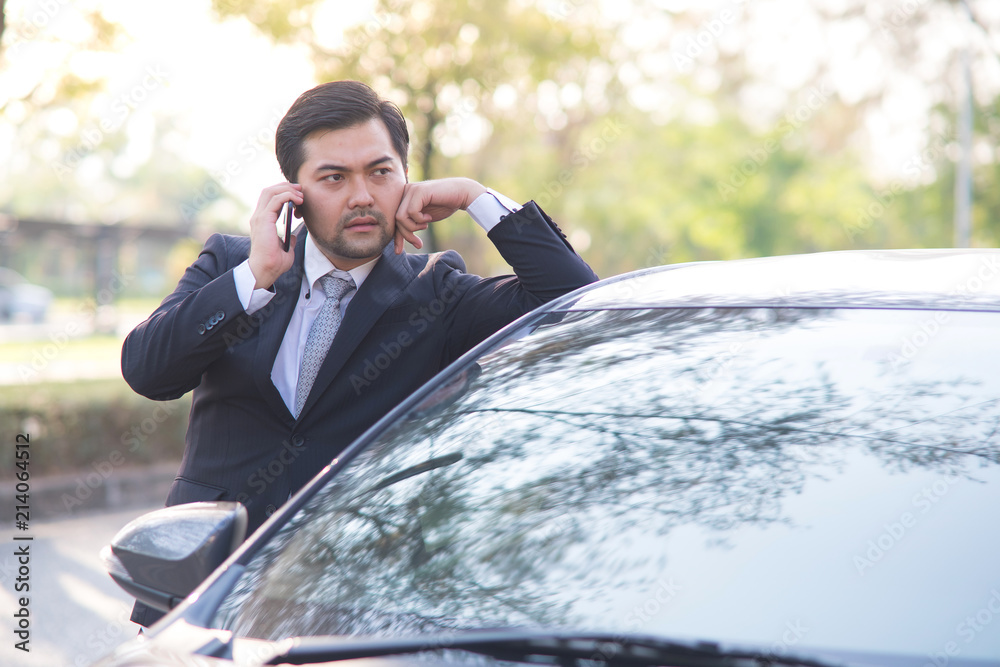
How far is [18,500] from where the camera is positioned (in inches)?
273

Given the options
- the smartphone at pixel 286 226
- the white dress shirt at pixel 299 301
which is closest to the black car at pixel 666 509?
the white dress shirt at pixel 299 301

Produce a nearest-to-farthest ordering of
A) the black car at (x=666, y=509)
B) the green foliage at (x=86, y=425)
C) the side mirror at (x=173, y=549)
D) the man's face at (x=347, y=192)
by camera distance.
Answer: the black car at (x=666, y=509)
the side mirror at (x=173, y=549)
the man's face at (x=347, y=192)
the green foliage at (x=86, y=425)

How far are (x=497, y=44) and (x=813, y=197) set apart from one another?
670 inches

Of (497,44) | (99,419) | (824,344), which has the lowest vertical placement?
(99,419)

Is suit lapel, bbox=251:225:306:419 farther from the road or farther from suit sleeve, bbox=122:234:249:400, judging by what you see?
the road

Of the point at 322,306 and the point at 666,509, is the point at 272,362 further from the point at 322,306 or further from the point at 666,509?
the point at 666,509

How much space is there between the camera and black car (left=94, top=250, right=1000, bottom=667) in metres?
1.33

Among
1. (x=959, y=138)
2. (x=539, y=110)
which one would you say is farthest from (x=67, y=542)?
(x=959, y=138)

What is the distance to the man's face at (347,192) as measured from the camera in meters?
2.51

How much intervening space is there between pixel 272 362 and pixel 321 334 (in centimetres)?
17

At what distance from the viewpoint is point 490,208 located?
2762mm

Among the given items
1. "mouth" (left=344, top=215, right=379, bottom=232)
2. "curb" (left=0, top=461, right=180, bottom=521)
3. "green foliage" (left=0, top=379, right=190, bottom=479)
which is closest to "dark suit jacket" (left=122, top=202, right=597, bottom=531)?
"mouth" (left=344, top=215, right=379, bottom=232)

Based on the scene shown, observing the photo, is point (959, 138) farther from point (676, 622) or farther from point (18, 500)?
point (676, 622)

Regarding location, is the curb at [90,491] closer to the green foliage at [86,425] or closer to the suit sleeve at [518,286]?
the green foliage at [86,425]
